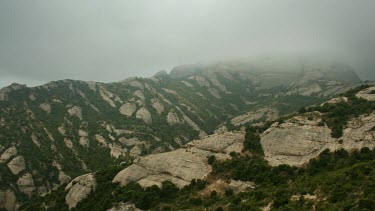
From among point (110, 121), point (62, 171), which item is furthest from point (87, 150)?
point (110, 121)

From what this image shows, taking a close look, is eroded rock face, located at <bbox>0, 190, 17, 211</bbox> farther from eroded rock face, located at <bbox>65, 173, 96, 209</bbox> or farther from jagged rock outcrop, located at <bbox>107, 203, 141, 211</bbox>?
jagged rock outcrop, located at <bbox>107, 203, 141, 211</bbox>

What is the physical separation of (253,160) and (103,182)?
127 ft

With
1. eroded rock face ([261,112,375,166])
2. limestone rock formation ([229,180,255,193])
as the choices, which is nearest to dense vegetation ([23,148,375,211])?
limestone rock formation ([229,180,255,193])

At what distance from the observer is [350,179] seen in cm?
6412

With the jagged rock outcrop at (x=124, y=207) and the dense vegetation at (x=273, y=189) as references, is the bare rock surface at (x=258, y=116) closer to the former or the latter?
the dense vegetation at (x=273, y=189)

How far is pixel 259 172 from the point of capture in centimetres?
8212

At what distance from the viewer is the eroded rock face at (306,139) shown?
83188 mm

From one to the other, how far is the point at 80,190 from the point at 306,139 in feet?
190

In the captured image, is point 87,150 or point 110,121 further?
point 110,121

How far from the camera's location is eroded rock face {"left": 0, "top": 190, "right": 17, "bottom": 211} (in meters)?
126

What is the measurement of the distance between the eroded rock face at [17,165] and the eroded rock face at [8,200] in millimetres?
10747

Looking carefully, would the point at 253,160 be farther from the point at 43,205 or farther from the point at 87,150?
the point at 87,150

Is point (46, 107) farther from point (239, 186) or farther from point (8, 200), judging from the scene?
point (239, 186)

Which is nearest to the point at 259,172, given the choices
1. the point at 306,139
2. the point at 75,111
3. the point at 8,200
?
the point at 306,139
